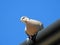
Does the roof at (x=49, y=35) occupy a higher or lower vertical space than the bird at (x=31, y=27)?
lower

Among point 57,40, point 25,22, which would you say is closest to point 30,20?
point 25,22

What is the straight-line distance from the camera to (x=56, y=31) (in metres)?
0.75

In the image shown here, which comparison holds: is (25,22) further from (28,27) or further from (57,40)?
(57,40)

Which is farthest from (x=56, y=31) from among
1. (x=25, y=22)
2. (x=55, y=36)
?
(x=25, y=22)

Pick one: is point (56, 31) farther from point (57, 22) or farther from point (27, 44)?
point (27, 44)

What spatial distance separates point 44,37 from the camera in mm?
773

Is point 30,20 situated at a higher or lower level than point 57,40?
higher

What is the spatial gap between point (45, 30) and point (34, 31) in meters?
0.06

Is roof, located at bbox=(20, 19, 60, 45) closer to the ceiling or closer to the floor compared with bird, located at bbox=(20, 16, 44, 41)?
closer to the floor

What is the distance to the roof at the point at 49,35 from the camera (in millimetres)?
749

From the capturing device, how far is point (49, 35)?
2.53 feet

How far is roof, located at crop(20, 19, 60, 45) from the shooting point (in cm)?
75

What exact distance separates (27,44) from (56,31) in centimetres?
13

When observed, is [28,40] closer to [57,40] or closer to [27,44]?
[27,44]
